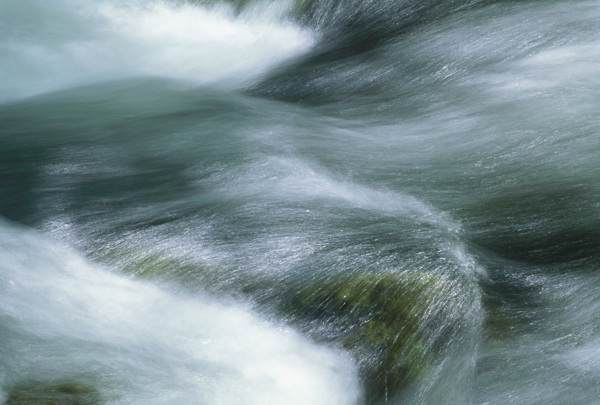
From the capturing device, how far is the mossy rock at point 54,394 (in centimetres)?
501

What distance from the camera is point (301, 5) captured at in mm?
10102

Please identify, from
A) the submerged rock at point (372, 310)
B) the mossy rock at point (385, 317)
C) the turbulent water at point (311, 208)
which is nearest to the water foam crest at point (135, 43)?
the turbulent water at point (311, 208)

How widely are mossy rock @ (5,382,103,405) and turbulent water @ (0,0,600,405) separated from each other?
2 centimetres

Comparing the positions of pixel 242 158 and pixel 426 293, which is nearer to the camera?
pixel 426 293

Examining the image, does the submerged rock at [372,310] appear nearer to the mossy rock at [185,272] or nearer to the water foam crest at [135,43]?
the mossy rock at [185,272]

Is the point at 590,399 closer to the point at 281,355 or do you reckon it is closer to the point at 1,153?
the point at 281,355

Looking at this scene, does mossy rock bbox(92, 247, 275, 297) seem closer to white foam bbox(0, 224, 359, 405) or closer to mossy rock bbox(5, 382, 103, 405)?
white foam bbox(0, 224, 359, 405)

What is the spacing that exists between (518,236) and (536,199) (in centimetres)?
46

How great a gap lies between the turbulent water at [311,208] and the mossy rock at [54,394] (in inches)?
0.8

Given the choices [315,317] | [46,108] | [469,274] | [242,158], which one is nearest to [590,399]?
[469,274]

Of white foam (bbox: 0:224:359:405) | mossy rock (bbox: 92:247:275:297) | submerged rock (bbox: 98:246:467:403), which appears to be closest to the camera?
white foam (bbox: 0:224:359:405)

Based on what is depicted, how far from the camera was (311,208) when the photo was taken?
21.6 ft

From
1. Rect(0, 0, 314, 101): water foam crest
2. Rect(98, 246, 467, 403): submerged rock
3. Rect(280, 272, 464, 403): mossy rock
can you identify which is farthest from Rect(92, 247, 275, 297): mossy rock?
Rect(0, 0, 314, 101): water foam crest

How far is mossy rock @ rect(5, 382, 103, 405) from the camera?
16.4 ft
